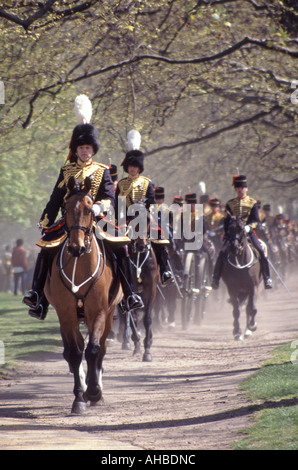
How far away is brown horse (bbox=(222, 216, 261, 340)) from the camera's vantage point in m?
16.3

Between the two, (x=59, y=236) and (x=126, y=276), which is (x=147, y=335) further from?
(x=59, y=236)

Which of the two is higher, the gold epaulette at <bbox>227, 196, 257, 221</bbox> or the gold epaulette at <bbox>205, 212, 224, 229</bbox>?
the gold epaulette at <bbox>205, 212, 224, 229</bbox>

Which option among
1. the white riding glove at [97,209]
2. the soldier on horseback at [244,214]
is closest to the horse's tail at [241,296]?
the soldier on horseback at [244,214]

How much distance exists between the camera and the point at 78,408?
9.02 metres

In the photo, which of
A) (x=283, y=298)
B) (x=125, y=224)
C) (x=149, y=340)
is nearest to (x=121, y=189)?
(x=125, y=224)

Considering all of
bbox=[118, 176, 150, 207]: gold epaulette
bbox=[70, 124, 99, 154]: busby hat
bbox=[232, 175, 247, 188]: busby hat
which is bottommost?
bbox=[118, 176, 150, 207]: gold epaulette

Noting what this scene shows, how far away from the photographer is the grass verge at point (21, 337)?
14289mm

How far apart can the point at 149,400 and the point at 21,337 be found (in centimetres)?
793

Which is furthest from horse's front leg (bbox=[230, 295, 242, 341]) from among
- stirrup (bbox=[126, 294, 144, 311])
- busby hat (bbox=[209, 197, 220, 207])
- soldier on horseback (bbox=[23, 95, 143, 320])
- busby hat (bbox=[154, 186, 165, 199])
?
soldier on horseback (bbox=[23, 95, 143, 320])

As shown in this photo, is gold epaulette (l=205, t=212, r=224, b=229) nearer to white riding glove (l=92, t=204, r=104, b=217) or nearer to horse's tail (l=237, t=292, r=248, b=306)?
horse's tail (l=237, t=292, r=248, b=306)

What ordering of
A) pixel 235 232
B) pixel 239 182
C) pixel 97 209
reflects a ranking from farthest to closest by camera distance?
pixel 239 182 → pixel 235 232 → pixel 97 209

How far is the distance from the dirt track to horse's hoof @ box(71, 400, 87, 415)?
0.10 metres

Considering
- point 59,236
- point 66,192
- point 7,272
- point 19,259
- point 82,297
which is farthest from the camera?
point 7,272

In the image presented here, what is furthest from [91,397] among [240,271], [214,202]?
[214,202]
